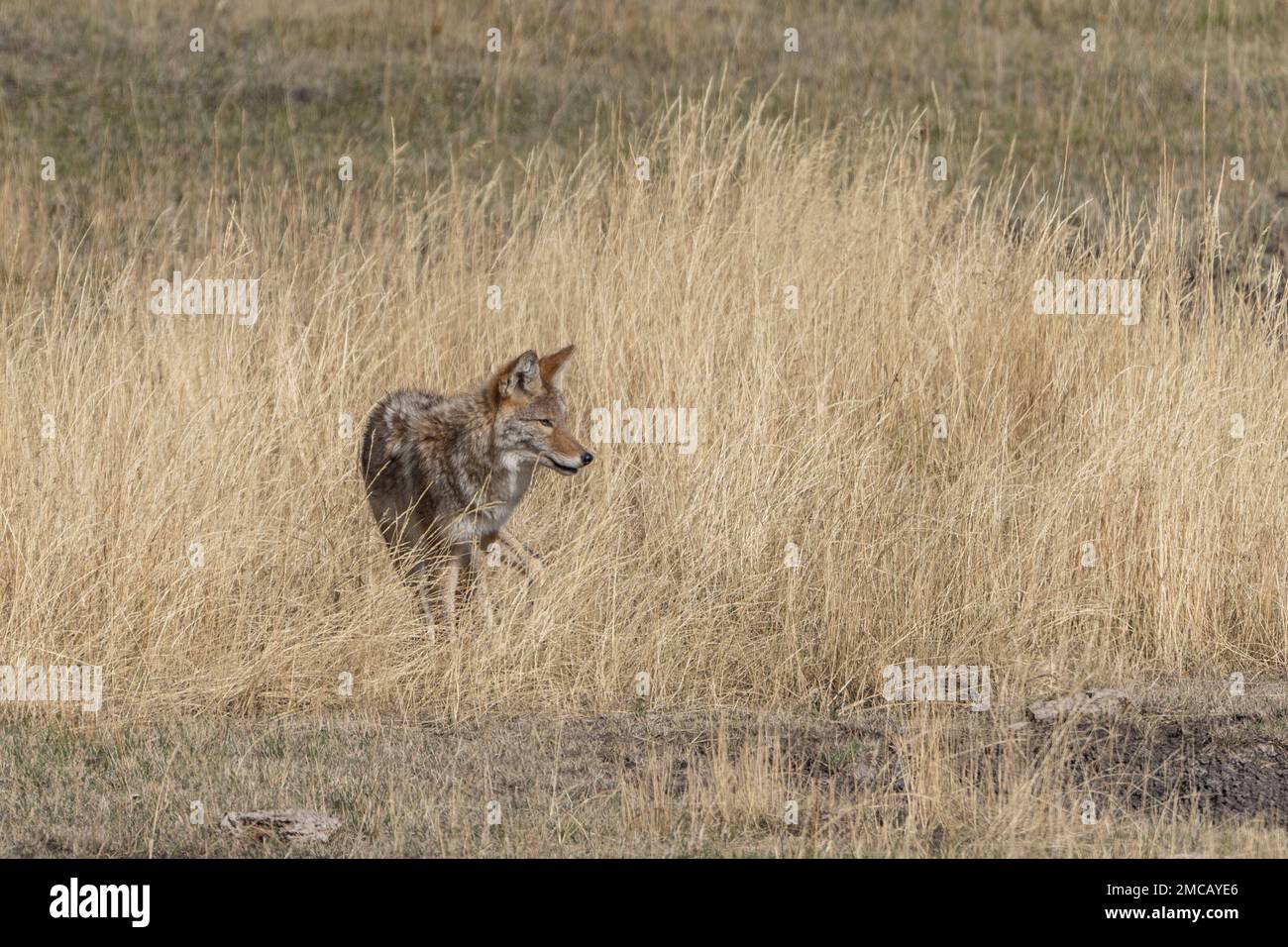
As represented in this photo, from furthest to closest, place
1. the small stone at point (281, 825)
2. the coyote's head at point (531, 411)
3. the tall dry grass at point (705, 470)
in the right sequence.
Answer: the coyote's head at point (531, 411)
the tall dry grass at point (705, 470)
the small stone at point (281, 825)

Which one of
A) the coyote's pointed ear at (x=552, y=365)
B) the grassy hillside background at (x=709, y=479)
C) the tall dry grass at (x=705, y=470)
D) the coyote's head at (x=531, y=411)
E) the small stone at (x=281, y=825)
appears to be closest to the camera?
the small stone at (x=281, y=825)

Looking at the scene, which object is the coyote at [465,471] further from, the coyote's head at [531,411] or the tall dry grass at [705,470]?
the tall dry grass at [705,470]

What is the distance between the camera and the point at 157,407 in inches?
369

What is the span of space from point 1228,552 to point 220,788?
5.29 meters

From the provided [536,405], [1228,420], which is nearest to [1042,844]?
[536,405]

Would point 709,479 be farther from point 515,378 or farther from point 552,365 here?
point 515,378

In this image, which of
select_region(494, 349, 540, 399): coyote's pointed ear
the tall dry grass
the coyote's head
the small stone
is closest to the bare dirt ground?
the small stone

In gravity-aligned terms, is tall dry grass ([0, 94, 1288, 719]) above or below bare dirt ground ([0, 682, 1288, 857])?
above

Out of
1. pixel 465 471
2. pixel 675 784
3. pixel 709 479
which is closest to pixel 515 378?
pixel 465 471

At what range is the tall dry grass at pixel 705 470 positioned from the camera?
8180mm

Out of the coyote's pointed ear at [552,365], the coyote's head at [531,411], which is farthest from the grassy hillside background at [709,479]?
the coyote's pointed ear at [552,365]

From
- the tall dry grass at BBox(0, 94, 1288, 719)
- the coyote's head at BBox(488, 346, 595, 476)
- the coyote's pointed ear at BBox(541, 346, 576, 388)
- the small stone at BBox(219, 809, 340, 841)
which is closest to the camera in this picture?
the small stone at BBox(219, 809, 340, 841)

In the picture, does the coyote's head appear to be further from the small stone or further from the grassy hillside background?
the small stone

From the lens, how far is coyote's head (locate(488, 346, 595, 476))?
8.44 m
